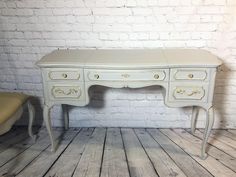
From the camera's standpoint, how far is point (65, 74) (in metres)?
1.68

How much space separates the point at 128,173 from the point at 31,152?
868mm

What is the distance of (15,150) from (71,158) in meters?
0.54

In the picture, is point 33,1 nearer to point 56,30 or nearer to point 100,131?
point 56,30

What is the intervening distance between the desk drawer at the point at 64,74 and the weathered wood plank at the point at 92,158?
24.8 inches

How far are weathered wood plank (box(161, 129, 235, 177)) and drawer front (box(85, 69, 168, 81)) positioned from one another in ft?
2.27

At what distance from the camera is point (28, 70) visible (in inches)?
88.0

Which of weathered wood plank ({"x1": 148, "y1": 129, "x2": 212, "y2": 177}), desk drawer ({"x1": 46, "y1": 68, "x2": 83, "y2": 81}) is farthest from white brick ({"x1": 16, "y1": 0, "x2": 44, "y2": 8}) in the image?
weathered wood plank ({"x1": 148, "y1": 129, "x2": 212, "y2": 177})

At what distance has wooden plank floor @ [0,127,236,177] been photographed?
1.54 meters

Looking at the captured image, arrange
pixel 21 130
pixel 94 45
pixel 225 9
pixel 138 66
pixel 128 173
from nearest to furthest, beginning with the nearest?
1. pixel 128 173
2. pixel 138 66
3. pixel 225 9
4. pixel 94 45
5. pixel 21 130

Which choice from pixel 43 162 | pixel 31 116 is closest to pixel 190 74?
pixel 43 162

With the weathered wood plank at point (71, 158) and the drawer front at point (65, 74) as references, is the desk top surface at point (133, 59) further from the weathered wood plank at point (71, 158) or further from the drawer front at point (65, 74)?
the weathered wood plank at point (71, 158)

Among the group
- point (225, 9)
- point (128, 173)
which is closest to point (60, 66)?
point (128, 173)

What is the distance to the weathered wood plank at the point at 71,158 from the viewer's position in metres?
1.53

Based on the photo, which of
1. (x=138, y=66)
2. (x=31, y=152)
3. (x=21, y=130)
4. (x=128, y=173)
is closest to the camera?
(x=128, y=173)
